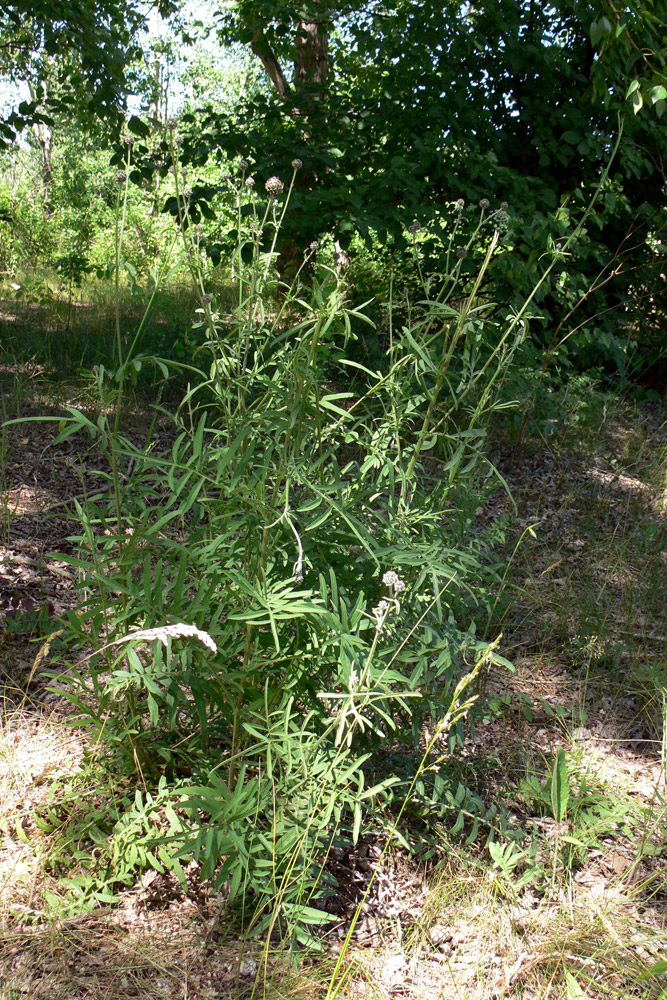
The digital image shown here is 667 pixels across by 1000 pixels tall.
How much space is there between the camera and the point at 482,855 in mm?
2061

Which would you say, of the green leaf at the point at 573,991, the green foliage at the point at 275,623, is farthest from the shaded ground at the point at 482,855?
the green foliage at the point at 275,623

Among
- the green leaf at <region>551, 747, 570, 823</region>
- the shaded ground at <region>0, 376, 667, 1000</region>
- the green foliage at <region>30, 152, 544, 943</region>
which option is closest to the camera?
the green foliage at <region>30, 152, 544, 943</region>

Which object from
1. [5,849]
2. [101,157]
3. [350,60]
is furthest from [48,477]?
[101,157]

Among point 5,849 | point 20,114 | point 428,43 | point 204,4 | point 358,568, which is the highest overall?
point 204,4

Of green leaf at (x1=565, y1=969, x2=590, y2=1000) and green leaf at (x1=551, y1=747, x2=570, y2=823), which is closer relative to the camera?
green leaf at (x1=565, y1=969, x2=590, y2=1000)

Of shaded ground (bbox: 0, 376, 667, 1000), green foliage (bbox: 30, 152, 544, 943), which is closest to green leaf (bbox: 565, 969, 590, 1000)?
shaded ground (bbox: 0, 376, 667, 1000)

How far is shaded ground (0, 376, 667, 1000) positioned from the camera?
5.44ft

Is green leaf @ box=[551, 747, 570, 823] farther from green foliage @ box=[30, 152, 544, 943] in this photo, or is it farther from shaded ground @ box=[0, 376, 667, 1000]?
green foliage @ box=[30, 152, 544, 943]

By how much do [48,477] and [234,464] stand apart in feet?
7.48

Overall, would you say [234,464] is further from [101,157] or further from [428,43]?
[101,157]

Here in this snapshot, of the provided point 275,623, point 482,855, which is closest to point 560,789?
point 482,855

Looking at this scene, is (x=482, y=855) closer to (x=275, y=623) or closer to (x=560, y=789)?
(x=560, y=789)

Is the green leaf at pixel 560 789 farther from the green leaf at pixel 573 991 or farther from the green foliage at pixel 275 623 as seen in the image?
the green leaf at pixel 573 991

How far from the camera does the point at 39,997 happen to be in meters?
1.53
